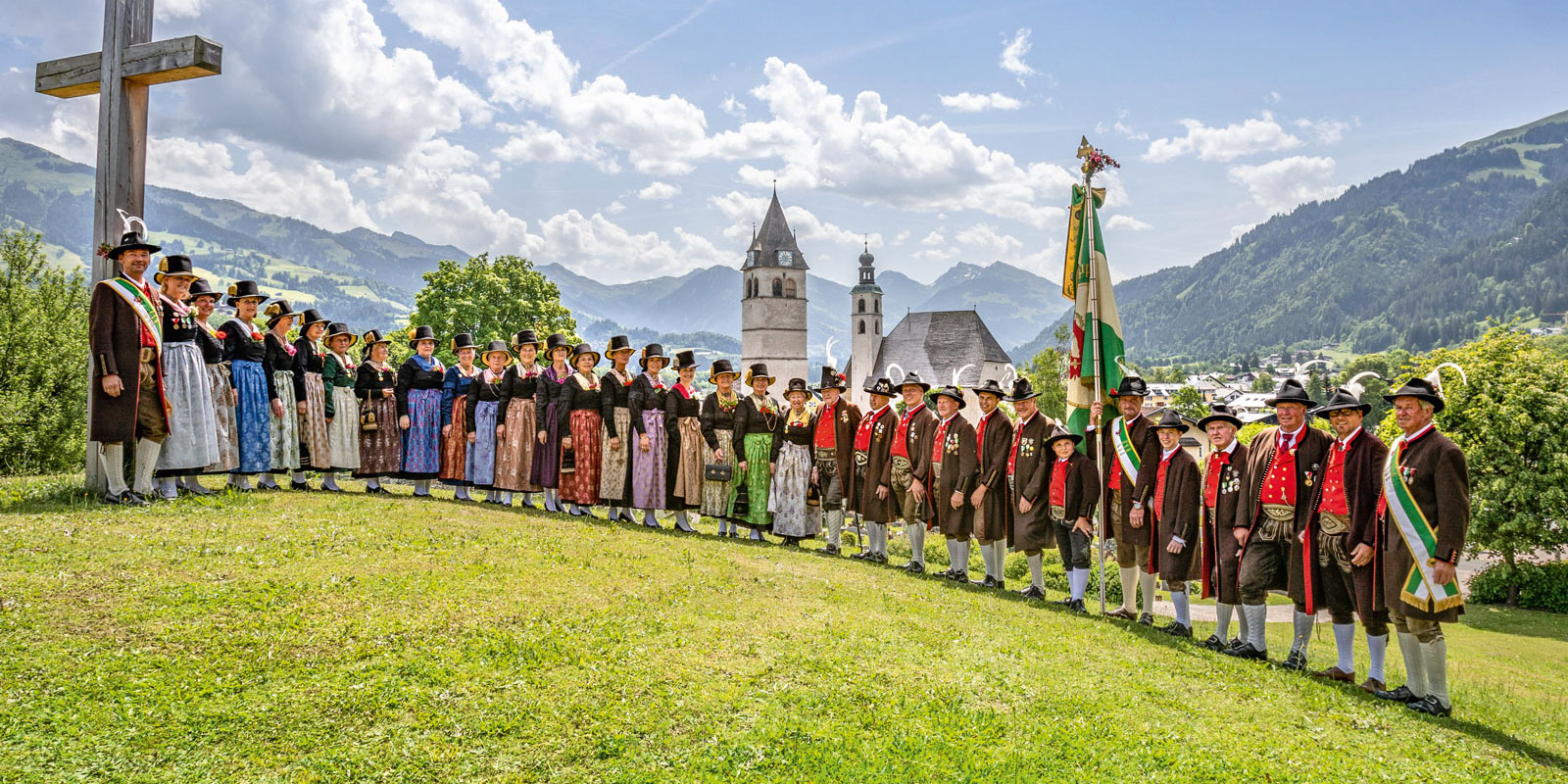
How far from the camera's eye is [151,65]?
29.2ft

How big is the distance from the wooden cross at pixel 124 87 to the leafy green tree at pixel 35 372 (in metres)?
11.1

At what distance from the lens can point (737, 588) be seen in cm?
805

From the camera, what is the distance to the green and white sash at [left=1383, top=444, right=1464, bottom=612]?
6.79m

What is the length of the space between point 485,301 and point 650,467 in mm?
33881

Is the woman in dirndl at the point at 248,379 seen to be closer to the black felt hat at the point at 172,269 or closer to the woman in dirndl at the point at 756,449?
the black felt hat at the point at 172,269

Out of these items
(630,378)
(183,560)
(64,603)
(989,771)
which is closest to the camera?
(989,771)

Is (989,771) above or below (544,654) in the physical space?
below

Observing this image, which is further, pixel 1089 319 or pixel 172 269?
pixel 1089 319

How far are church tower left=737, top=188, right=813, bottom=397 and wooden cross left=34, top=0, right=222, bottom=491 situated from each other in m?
67.2

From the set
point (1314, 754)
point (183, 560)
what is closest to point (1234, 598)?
point (1314, 754)

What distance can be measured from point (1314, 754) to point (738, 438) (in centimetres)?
783

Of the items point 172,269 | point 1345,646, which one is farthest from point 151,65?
point 1345,646

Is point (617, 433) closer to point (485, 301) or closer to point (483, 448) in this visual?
point (483, 448)

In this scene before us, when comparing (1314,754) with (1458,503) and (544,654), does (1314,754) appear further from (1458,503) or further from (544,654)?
(544,654)
